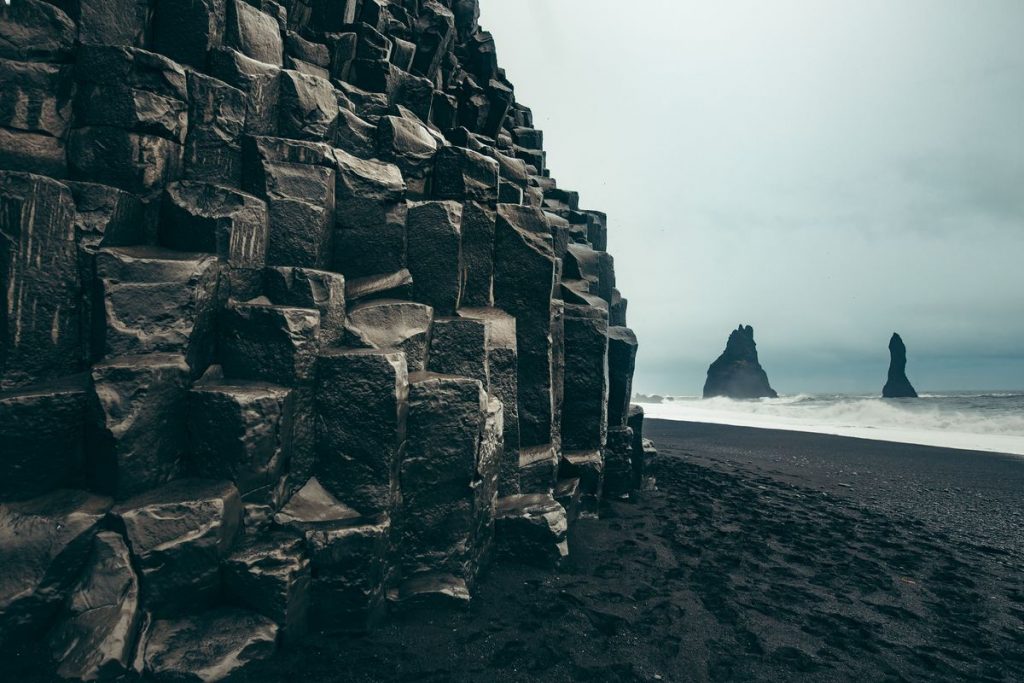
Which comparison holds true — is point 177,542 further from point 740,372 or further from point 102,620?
point 740,372

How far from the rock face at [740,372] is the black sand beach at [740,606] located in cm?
7237

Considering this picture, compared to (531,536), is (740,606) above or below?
below

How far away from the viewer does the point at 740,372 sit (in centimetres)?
7681

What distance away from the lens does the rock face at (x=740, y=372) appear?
76.2m

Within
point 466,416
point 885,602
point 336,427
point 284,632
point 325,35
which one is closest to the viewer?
point 284,632

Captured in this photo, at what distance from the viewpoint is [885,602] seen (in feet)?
16.1

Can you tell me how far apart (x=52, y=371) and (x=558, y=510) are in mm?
4753

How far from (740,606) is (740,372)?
7963cm

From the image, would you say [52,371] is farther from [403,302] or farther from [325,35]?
[325,35]

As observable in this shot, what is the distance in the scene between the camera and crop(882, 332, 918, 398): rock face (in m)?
69.2

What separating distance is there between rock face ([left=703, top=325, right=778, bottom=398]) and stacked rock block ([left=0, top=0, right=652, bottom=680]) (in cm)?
7890

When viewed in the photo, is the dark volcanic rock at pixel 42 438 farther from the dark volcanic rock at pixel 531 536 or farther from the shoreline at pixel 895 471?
the shoreline at pixel 895 471

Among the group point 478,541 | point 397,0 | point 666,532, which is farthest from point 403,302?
point 397,0

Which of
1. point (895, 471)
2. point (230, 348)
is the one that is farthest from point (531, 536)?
point (895, 471)
